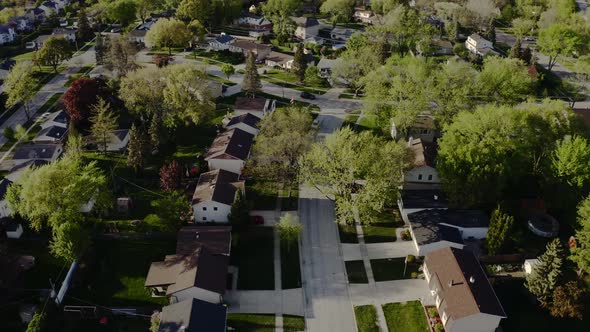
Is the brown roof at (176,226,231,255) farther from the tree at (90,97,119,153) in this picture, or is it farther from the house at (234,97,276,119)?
the house at (234,97,276,119)

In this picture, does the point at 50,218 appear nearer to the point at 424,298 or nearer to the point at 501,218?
the point at 424,298

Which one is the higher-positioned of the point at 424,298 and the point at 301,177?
the point at 301,177

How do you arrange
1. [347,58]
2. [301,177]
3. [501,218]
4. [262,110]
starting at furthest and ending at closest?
[347,58] < [262,110] < [301,177] < [501,218]

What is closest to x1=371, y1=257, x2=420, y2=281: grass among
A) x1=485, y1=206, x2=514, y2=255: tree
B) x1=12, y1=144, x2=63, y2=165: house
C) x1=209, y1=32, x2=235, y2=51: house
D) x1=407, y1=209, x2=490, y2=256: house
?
x1=407, y1=209, x2=490, y2=256: house

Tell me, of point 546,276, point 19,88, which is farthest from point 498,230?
point 19,88

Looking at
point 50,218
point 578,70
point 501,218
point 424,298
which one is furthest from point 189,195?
point 578,70

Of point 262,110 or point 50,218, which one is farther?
point 262,110
